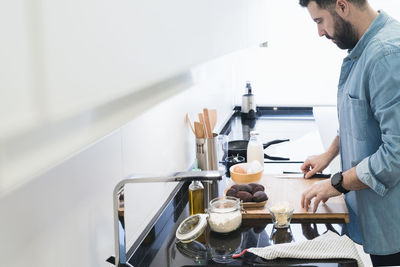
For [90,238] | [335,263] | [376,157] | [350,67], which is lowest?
[335,263]

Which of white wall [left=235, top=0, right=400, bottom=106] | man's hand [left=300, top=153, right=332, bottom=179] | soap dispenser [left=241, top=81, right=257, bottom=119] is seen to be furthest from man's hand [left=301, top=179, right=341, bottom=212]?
white wall [left=235, top=0, right=400, bottom=106]

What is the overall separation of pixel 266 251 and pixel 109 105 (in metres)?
1.12

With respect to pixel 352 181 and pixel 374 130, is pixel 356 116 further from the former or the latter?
pixel 352 181

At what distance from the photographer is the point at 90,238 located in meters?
1.23

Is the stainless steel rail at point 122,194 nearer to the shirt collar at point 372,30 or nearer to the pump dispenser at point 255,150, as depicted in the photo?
the shirt collar at point 372,30

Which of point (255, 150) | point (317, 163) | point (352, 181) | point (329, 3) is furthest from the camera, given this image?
point (255, 150)

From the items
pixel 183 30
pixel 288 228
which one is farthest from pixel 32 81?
pixel 288 228

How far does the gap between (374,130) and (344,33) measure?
411mm

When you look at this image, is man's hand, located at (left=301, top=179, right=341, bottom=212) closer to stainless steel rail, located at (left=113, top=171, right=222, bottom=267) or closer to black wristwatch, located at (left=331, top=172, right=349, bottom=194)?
black wristwatch, located at (left=331, top=172, right=349, bottom=194)

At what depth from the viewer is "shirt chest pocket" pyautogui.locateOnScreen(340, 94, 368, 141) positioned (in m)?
1.66

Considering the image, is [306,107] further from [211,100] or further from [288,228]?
[288,228]

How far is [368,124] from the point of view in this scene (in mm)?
1670

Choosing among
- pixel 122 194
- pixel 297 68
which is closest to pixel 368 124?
pixel 122 194

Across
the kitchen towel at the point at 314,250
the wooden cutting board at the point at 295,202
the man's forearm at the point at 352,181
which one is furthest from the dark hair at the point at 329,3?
the kitchen towel at the point at 314,250
